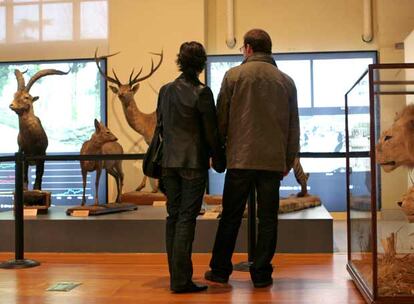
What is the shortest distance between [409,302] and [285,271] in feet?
4.17

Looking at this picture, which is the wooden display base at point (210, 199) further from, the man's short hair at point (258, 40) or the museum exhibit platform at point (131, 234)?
the man's short hair at point (258, 40)

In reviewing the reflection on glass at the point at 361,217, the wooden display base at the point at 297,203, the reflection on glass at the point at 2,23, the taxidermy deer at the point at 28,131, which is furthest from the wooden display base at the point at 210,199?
the reflection on glass at the point at 2,23

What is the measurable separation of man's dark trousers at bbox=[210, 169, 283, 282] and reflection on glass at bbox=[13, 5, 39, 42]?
6155 millimetres

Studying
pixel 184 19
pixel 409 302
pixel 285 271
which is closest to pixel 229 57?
pixel 184 19

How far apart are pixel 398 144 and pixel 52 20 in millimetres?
6762

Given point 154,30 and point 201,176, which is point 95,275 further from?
point 154,30

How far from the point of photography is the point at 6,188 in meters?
6.82

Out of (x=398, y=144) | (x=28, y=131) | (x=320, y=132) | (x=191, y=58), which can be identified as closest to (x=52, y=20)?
(x=28, y=131)

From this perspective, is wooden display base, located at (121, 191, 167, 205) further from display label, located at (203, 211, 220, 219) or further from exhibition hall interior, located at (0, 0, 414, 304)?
display label, located at (203, 211, 220, 219)

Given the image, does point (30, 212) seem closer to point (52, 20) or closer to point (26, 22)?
point (52, 20)

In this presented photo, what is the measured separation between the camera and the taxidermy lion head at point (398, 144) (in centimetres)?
285

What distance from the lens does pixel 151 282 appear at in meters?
3.63

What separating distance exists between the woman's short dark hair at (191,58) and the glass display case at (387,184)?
2.89ft

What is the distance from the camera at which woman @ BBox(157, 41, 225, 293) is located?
126 inches
